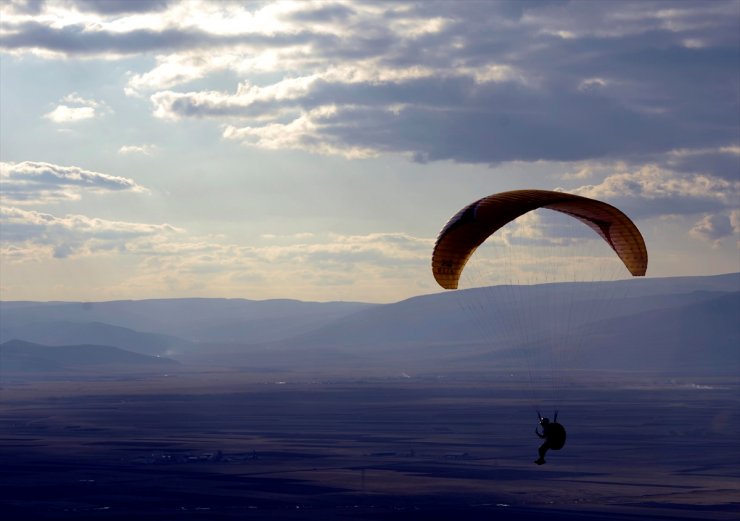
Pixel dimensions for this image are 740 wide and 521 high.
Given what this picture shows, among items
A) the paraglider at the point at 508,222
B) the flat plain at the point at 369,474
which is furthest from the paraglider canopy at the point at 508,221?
the flat plain at the point at 369,474

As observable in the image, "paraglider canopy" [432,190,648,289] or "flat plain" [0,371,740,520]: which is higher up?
"paraglider canopy" [432,190,648,289]

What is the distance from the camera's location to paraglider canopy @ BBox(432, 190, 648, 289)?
62062 millimetres

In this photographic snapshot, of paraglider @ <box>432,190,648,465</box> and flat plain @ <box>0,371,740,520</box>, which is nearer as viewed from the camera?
paraglider @ <box>432,190,648,465</box>

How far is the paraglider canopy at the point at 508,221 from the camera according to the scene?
62.1 metres

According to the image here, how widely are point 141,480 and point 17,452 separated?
39.3m

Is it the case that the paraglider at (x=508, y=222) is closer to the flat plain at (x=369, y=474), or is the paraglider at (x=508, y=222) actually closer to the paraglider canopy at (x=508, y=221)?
the paraglider canopy at (x=508, y=221)

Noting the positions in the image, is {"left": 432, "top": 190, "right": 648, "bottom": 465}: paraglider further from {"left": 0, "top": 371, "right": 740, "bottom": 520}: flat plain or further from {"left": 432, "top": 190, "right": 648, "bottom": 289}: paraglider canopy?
{"left": 0, "top": 371, "right": 740, "bottom": 520}: flat plain

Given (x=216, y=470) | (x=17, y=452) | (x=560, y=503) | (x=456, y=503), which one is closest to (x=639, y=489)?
(x=560, y=503)

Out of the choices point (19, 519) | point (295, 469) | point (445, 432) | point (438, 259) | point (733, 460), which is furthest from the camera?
point (445, 432)

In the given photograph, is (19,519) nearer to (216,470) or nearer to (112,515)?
(112,515)

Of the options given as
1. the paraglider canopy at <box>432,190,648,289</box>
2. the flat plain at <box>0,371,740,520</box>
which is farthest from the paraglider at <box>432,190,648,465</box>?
the flat plain at <box>0,371,740,520</box>

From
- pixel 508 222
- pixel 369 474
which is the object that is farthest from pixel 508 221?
pixel 369 474

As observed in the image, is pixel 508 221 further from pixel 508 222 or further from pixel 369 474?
pixel 369 474

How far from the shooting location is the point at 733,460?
15388cm
